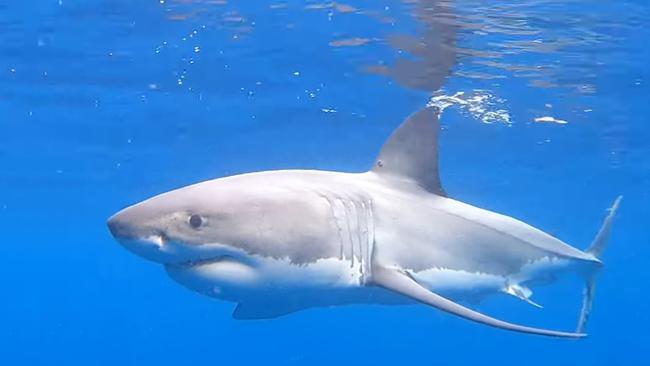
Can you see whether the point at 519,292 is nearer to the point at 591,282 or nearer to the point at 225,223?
the point at 591,282

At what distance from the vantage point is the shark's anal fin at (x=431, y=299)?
4.55m

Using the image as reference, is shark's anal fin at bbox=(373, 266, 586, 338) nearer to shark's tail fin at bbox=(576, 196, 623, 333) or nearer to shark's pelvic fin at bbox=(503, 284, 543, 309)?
shark's pelvic fin at bbox=(503, 284, 543, 309)

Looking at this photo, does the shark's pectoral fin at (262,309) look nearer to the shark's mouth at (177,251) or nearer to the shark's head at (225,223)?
the shark's head at (225,223)

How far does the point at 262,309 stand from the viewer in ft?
18.4

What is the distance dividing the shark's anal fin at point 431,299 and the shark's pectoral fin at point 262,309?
76 cm

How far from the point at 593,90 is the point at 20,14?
1208 cm

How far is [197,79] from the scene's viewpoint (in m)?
15.5

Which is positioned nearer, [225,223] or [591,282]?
[225,223]

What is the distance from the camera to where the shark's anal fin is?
4547mm

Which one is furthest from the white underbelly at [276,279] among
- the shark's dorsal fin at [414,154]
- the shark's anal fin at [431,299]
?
the shark's dorsal fin at [414,154]

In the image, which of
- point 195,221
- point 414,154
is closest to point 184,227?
point 195,221

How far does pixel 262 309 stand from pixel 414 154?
→ 2100 mm

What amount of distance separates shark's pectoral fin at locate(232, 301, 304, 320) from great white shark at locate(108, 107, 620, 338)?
2cm

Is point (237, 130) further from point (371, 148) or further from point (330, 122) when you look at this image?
point (371, 148)
